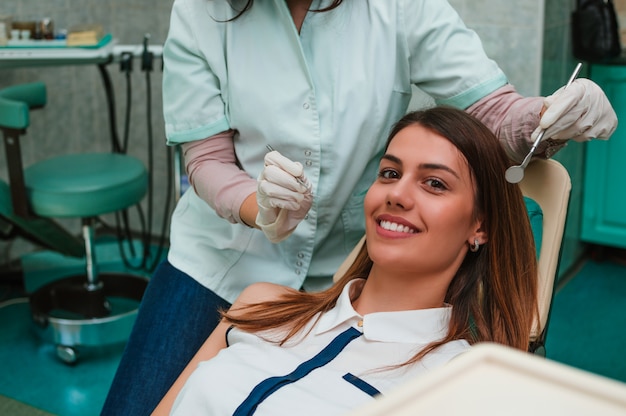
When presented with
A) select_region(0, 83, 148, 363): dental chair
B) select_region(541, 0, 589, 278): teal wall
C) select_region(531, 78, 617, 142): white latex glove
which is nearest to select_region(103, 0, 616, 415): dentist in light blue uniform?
select_region(531, 78, 617, 142): white latex glove

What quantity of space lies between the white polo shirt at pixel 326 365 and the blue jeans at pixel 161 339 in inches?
8.3

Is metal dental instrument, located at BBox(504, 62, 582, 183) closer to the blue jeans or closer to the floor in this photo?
the blue jeans

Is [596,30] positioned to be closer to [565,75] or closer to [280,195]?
[565,75]

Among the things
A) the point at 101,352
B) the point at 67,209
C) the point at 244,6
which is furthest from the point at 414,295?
the point at 101,352

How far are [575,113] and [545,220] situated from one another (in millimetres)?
260

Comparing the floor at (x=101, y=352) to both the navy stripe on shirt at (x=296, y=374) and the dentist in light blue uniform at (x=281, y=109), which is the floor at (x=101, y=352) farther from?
the navy stripe on shirt at (x=296, y=374)

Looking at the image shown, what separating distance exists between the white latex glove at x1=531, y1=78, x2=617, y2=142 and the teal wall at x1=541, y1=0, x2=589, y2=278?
1.00 meters

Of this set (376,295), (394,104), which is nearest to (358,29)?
(394,104)

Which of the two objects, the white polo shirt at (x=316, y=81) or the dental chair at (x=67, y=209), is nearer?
the white polo shirt at (x=316, y=81)

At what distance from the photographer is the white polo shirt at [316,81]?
163cm

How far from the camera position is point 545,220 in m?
1.57

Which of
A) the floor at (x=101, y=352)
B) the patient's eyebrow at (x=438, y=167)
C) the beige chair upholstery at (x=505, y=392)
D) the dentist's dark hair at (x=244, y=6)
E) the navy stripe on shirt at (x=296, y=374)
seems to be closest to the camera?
the beige chair upholstery at (x=505, y=392)

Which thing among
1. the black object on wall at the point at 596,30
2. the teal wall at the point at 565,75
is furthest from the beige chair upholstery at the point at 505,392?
the black object on wall at the point at 596,30

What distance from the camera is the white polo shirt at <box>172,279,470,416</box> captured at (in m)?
1.32
